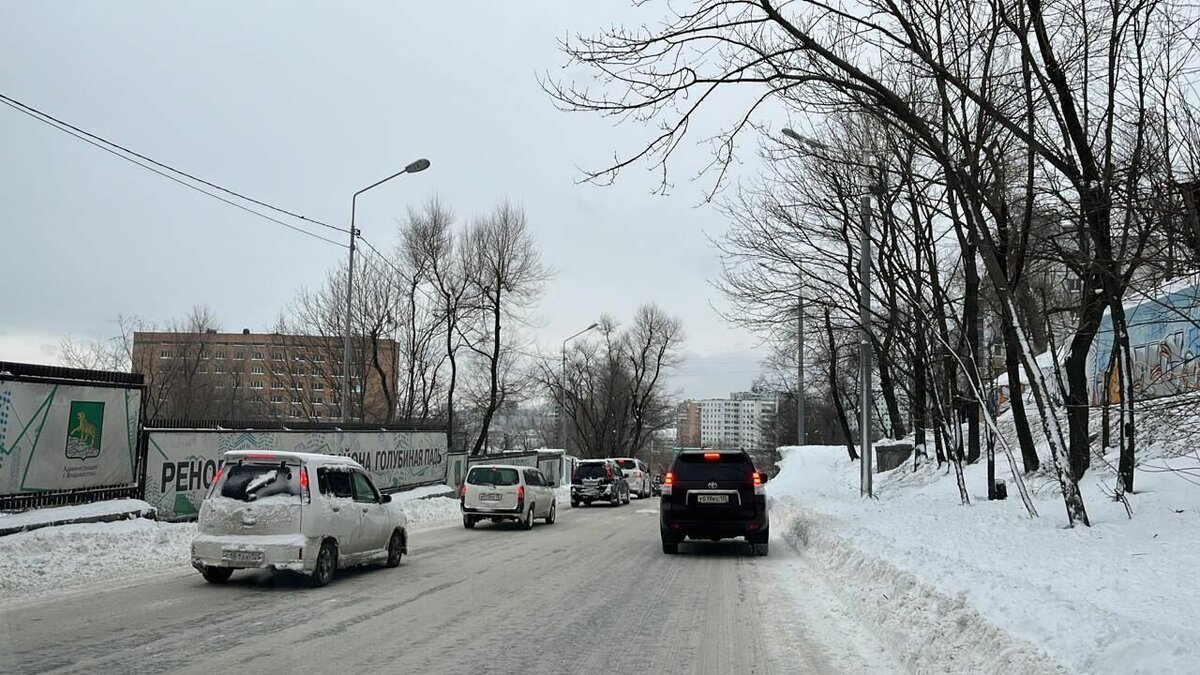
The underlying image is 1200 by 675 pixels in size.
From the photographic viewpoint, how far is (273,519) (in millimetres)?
10742

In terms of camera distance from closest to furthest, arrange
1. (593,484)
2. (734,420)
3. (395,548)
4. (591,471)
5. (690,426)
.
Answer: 1. (395,548)
2. (593,484)
3. (591,471)
4. (690,426)
5. (734,420)

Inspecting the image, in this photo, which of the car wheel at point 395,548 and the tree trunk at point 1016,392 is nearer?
the car wheel at point 395,548

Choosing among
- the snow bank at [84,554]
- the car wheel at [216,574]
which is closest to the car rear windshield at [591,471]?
the snow bank at [84,554]

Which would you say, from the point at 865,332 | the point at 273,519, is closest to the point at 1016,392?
the point at 865,332

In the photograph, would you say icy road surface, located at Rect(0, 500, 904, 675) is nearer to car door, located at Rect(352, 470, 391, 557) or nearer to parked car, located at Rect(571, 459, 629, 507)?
car door, located at Rect(352, 470, 391, 557)

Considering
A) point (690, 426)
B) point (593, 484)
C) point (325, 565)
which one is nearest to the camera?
point (325, 565)

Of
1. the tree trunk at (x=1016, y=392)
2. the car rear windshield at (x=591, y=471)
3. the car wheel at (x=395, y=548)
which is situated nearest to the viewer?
the car wheel at (x=395, y=548)

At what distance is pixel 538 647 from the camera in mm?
7523

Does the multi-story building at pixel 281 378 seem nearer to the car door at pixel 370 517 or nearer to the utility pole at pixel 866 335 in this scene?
the utility pole at pixel 866 335

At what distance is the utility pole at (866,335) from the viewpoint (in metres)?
20.5

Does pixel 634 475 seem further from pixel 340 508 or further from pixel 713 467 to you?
pixel 340 508

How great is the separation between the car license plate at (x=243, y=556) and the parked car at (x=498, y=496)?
36.7 feet

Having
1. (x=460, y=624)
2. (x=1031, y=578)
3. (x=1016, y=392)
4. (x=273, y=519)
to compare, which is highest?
(x=1016, y=392)

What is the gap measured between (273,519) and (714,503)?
7500 millimetres
